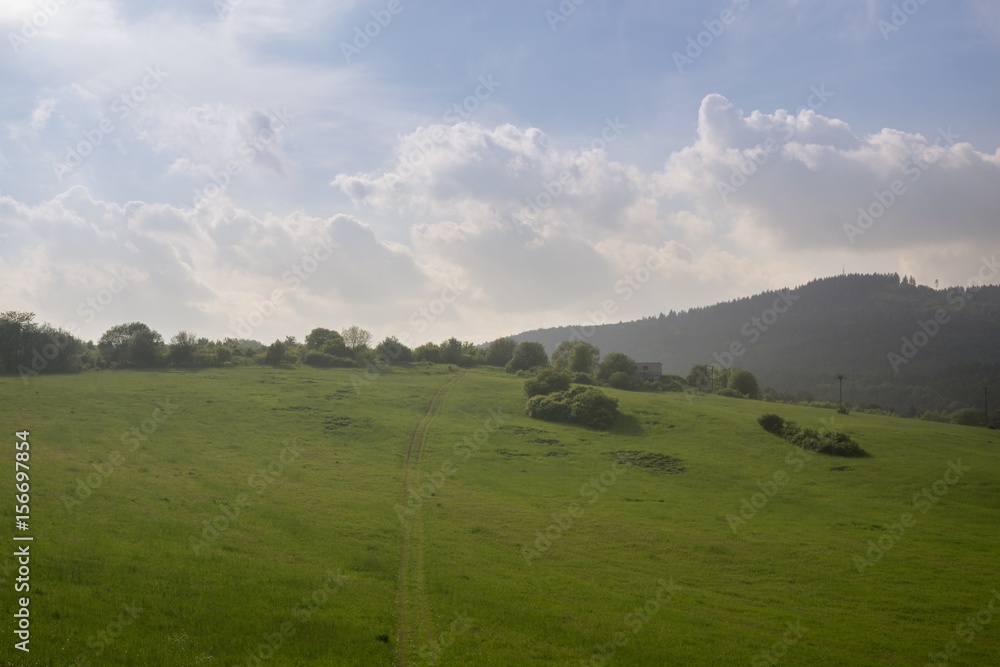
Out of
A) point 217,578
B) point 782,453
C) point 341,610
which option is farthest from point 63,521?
point 782,453

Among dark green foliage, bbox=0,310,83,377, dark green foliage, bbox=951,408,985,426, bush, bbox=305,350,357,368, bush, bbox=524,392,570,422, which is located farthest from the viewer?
dark green foliage, bbox=951,408,985,426

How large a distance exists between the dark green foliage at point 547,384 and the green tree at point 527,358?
36889mm

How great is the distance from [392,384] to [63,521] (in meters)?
67.3

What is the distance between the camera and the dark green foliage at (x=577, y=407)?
76500 millimetres

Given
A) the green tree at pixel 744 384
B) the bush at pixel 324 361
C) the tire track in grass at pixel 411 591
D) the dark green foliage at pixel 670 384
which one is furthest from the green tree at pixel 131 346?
the green tree at pixel 744 384

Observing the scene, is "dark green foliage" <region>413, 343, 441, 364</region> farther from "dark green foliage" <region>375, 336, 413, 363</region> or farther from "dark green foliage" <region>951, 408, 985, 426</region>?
"dark green foliage" <region>951, 408, 985, 426</region>

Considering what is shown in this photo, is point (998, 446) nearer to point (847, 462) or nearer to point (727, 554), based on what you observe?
point (847, 462)

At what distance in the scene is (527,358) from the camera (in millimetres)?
129750


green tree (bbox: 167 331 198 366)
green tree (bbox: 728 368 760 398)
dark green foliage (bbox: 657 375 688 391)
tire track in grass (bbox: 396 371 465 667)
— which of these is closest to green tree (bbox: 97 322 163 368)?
green tree (bbox: 167 331 198 366)

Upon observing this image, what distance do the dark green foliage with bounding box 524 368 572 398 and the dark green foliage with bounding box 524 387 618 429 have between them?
414 cm

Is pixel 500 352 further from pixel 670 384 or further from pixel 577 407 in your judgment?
pixel 577 407

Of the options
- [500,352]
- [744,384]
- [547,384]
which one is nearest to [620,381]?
[547,384]

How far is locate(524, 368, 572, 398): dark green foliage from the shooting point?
287 feet

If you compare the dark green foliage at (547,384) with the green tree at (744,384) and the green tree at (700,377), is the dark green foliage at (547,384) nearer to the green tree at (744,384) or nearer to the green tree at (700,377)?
the green tree at (744,384)
